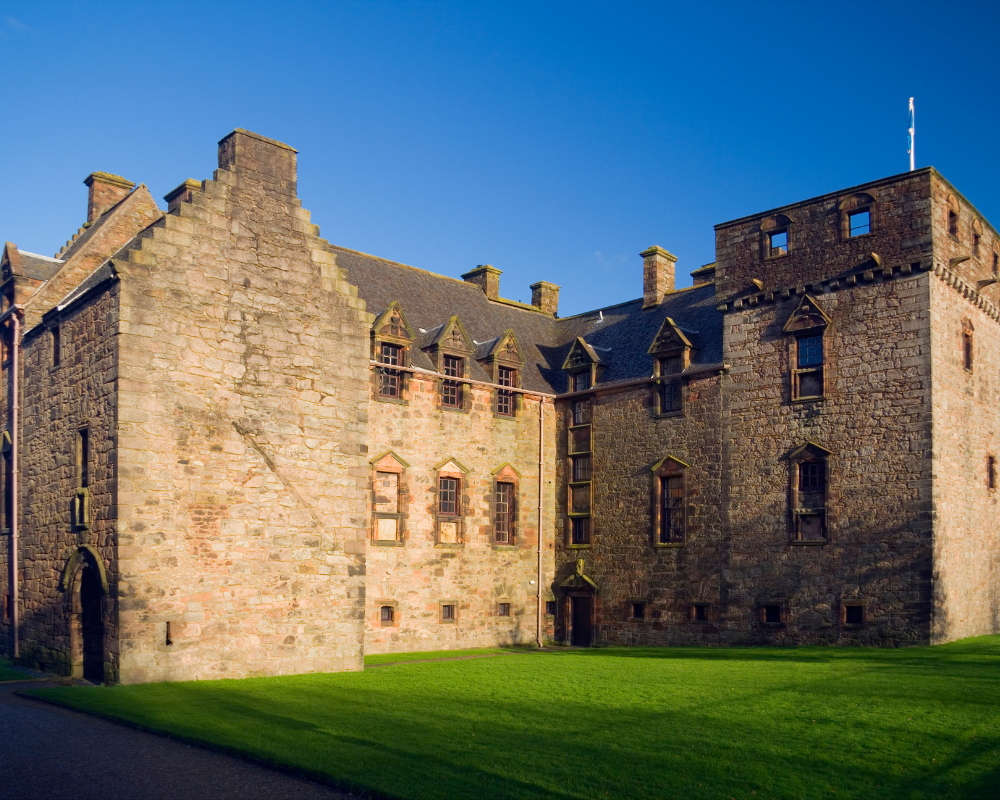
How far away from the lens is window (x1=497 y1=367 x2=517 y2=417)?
33.3 m

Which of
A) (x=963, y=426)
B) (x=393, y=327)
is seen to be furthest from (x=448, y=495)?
(x=963, y=426)

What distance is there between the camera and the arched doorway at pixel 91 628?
64.7 feet

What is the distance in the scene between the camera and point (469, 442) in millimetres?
31922

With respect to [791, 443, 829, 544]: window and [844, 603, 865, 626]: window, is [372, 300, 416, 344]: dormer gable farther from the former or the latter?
[844, 603, 865, 626]: window

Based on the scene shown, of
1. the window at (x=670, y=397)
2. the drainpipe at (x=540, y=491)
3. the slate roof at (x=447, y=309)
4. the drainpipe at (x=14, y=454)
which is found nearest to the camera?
the drainpipe at (x=14, y=454)

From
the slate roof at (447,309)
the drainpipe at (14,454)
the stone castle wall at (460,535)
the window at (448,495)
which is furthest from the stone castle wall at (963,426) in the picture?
the drainpipe at (14,454)

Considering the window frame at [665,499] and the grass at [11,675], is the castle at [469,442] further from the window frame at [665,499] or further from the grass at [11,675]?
the grass at [11,675]

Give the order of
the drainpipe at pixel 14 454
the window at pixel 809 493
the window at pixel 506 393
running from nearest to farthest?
the drainpipe at pixel 14 454
the window at pixel 809 493
the window at pixel 506 393

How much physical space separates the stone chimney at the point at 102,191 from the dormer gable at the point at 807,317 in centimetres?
1984

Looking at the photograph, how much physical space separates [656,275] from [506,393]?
24.2ft

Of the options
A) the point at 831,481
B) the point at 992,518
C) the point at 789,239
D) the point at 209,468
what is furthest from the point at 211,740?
the point at 992,518

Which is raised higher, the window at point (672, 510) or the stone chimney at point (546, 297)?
the stone chimney at point (546, 297)

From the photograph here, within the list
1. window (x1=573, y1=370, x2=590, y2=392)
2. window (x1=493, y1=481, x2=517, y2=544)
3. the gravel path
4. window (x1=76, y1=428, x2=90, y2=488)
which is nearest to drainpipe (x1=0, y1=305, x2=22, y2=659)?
window (x1=76, y1=428, x2=90, y2=488)

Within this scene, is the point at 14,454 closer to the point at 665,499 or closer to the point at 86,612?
the point at 86,612
